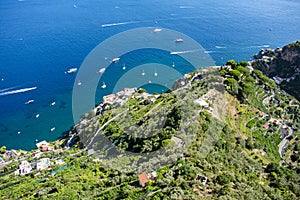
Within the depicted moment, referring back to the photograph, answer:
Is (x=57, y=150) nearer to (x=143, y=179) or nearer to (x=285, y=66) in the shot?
(x=143, y=179)

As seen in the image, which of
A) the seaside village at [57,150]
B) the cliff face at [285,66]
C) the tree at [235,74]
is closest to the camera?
the seaside village at [57,150]

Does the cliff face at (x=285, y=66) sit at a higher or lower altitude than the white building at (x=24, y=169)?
higher

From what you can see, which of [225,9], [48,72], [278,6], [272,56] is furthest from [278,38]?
[48,72]

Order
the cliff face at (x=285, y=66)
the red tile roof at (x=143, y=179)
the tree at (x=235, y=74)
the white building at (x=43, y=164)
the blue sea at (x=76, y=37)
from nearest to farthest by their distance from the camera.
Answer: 1. the red tile roof at (x=143, y=179)
2. the white building at (x=43, y=164)
3. the tree at (x=235, y=74)
4. the blue sea at (x=76, y=37)
5. the cliff face at (x=285, y=66)

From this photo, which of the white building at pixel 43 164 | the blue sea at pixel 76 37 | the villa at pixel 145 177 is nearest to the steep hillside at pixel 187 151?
the villa at pixel 145 177

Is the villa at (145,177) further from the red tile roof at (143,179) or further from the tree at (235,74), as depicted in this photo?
the tree at (235,74)

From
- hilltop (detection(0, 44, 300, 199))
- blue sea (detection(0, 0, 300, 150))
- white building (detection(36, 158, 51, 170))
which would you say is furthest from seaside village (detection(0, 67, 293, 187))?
blue sea (detection(0, 0, 300, 150))

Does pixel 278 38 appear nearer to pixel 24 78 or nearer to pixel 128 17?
pixel 128 17
